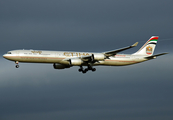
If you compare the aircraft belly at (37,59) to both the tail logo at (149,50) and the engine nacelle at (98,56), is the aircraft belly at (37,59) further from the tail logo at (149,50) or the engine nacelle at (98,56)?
the tail logo at (149,50)

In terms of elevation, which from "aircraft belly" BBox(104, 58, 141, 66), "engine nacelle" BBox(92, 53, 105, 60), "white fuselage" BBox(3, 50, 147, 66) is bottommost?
"aircraft belly" BBox(104, 58, 141, 66)

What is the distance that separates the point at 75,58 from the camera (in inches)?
2867

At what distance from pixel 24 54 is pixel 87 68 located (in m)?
16.1

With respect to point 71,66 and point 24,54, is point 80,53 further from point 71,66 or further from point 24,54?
point 24,54

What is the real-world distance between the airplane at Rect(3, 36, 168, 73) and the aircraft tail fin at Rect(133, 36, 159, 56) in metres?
2.92

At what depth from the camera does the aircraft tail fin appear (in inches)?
3332

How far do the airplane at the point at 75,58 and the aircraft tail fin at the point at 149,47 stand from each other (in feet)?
9.57

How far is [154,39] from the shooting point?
87.2m

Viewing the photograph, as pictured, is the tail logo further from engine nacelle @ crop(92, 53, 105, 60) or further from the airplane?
engine nacelle @ crop(92, 53, 105, 60)

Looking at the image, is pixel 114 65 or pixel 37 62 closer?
pixel 37 62

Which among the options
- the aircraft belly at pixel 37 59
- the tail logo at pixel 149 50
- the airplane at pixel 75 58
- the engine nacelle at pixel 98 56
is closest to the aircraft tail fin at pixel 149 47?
the tail logo at pixel 149 50

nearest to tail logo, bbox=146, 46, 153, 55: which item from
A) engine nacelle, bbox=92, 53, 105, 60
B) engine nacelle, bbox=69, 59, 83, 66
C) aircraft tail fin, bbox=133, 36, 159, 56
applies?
aircraft tail fin, bbox=133, 36, 159, 56

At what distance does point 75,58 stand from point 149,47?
23.9 m

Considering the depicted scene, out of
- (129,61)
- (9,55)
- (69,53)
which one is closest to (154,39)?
(129,61)
